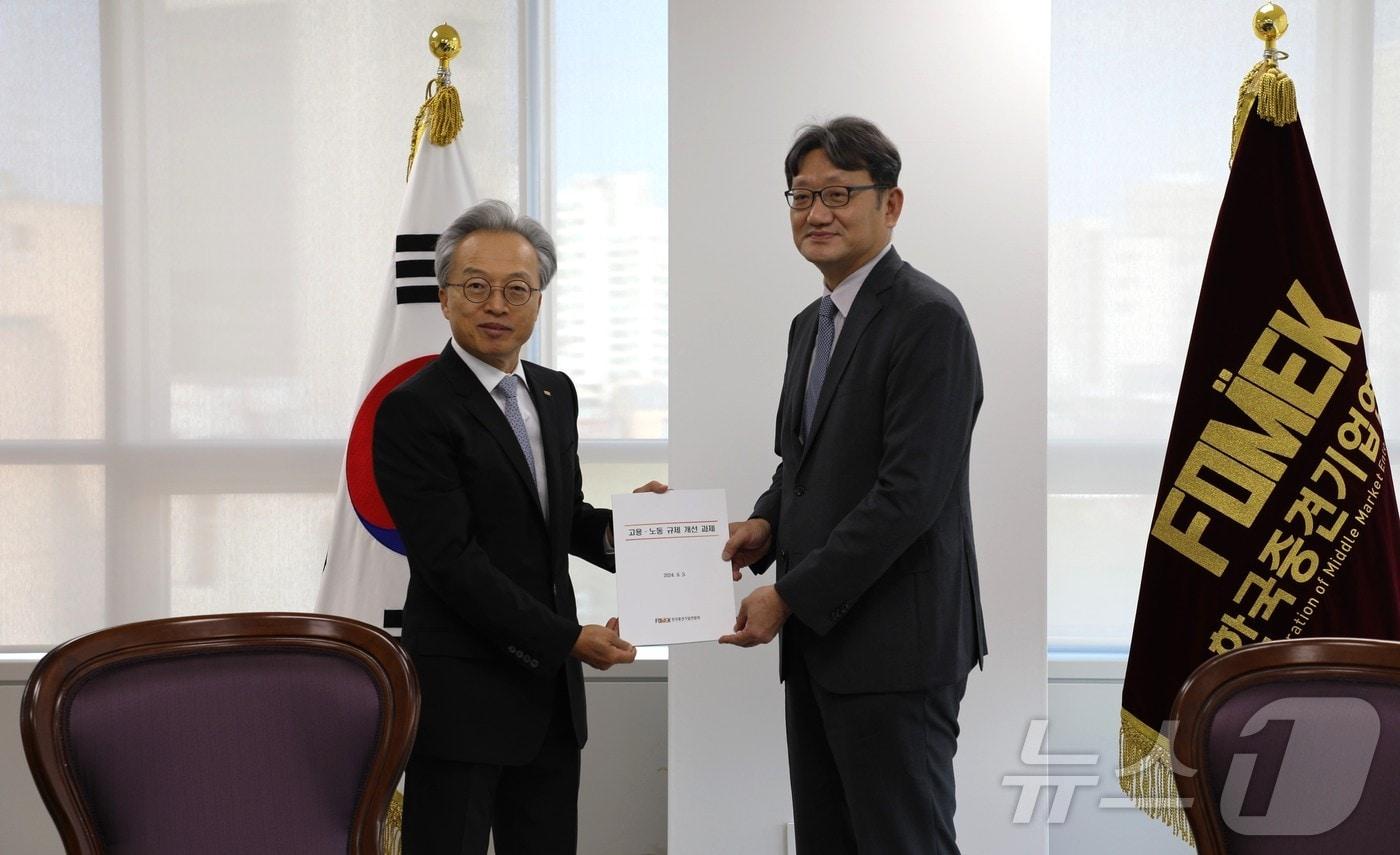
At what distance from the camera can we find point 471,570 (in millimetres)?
1892

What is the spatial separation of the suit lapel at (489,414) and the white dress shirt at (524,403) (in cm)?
2

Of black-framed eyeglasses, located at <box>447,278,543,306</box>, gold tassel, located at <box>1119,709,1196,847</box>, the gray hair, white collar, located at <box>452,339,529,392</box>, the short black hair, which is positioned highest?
the short black hair

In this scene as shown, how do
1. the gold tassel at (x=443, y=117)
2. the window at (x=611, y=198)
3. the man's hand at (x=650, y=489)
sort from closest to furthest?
1. the man's hand at (x=650, y=489)
2. the gold tassel at (x=443, y=117)
3. the window at (x=611, y=198)

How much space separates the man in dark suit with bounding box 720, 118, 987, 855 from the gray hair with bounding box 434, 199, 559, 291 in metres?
0.49

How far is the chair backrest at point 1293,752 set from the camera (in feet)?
4.96

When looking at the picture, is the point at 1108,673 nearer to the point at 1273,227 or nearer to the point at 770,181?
the point at 1273,227

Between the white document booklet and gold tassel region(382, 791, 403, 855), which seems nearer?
the white document booklet

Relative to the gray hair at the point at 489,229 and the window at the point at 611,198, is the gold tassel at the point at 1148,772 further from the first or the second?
the gray hair at the point at 489,229

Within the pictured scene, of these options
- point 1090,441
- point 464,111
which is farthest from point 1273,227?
point 464,111

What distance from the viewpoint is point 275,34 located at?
3.38m

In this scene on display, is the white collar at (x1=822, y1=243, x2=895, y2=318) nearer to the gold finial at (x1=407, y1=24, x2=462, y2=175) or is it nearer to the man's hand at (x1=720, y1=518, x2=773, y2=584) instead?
the man's hand at (x1=720, y1=518, x2=773, y2=584)

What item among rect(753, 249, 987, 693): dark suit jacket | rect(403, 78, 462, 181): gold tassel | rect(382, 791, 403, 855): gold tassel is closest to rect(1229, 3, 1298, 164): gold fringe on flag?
rect(753, 249, 987, 693): dark suit jacket

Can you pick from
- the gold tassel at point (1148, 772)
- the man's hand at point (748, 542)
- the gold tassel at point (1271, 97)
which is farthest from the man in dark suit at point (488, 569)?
the gold tassel at point (1271, 97)

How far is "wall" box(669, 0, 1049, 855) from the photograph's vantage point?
2.58 meters
